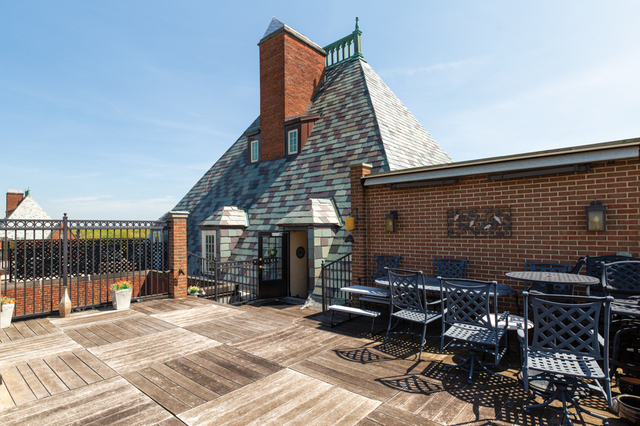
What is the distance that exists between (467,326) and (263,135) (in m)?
12.7

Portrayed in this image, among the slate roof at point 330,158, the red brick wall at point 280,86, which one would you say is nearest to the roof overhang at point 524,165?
the slate roof at point 330,158

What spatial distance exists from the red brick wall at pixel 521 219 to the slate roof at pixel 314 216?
79.2 inches

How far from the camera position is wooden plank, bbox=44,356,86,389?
402cm

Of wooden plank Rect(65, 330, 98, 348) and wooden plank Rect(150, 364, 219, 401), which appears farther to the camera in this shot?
wooden plank Rect(65, 330, 98, 348)

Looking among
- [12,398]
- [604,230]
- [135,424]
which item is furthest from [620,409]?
[12,398]

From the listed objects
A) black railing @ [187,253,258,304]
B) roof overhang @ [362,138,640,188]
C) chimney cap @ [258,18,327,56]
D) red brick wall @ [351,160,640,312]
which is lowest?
black railing @ [187,253,258,304]

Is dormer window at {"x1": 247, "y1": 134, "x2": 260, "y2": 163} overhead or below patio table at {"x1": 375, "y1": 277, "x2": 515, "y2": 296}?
overhead

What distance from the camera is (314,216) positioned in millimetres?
9031

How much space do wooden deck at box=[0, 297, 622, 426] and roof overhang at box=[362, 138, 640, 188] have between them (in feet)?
10.4

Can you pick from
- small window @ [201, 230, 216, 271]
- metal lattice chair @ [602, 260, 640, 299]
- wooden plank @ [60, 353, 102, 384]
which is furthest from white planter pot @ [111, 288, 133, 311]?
metal lattice chair @ [602, 260, 640, 299]

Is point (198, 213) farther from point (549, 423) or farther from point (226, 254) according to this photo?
point (549, 423)

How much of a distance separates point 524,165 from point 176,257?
28.6 ft

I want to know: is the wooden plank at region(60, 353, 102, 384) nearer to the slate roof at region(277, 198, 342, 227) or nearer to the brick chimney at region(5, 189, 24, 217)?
the slate roof at region(277, 198, 342, 227)

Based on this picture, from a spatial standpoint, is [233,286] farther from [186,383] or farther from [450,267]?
[450,267]
